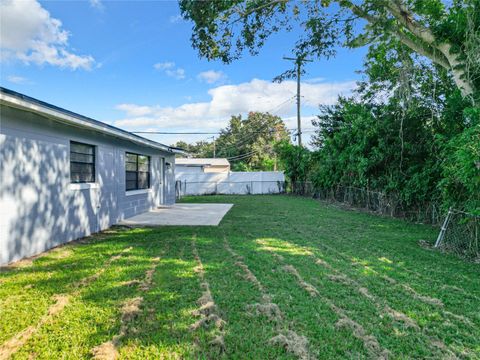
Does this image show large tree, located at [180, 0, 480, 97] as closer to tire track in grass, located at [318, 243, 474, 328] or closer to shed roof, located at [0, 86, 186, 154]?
shed roof, located at [0, 86, 186, 154]

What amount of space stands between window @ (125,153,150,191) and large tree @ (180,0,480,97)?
14.9 feet

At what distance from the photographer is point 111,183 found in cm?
826

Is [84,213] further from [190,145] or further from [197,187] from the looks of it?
[190,145]

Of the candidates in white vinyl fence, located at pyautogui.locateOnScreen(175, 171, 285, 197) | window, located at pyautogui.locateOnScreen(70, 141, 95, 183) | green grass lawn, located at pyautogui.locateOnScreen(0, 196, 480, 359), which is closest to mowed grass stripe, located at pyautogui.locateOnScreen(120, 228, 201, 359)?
green grass lawn, located at pyautogui.locateOnScreen(0, 196, 480, 359)

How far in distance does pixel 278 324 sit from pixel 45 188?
4900 millimetres

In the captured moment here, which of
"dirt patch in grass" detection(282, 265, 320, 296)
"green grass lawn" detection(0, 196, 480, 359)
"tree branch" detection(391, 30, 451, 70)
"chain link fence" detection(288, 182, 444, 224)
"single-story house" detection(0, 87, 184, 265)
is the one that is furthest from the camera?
"chain link fence" detection(288, 182, 444, 224)

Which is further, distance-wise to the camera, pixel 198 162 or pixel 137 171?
pixel 198 162

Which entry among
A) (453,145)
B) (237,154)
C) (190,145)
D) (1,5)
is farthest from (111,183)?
(190,145)

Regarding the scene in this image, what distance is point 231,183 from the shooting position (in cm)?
2281

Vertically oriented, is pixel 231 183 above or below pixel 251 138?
below

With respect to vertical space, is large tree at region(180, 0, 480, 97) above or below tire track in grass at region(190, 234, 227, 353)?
above

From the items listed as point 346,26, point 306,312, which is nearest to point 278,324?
point 306,312

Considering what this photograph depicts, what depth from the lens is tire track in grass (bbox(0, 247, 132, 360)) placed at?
7.79 ft

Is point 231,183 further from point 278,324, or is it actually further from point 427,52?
point 278,324
